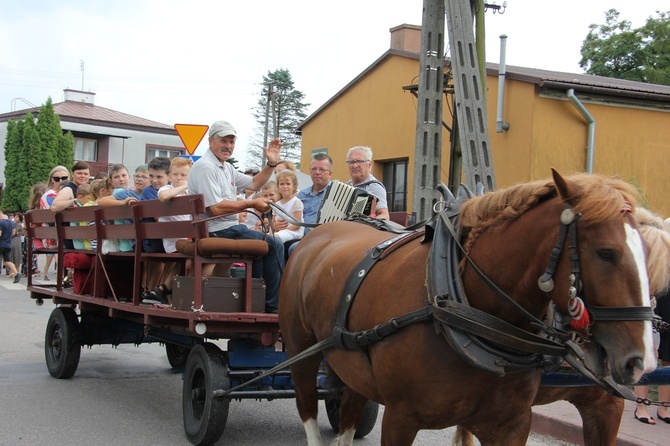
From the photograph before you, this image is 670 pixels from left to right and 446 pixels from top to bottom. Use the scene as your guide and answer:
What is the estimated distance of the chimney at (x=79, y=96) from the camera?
163 ft

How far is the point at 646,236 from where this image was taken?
314 centimetres

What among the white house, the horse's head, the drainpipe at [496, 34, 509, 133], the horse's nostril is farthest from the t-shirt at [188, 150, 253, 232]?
the white house

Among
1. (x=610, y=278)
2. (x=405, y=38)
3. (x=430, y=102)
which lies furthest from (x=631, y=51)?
(x=610, y=278)

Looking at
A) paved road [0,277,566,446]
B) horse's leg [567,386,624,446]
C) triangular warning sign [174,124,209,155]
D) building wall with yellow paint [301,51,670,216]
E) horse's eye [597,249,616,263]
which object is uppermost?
building wall with yellow paint [301,51,670,216]

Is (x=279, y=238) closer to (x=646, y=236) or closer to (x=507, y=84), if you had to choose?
(x=646, y=236)

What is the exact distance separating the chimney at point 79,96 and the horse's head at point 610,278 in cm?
5104

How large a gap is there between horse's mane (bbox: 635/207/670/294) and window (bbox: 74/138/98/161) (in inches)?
1820

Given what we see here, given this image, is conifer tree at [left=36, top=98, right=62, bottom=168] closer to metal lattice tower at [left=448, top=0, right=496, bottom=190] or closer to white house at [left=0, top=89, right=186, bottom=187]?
white house at [left=0, top=89, right=186, bottom=187]

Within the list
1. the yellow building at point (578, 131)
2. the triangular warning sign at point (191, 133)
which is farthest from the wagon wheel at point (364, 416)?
the yellow building at point (578, 131)

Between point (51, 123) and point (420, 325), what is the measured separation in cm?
4133

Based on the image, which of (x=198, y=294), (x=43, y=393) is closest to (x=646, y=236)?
(x=198, y=294)

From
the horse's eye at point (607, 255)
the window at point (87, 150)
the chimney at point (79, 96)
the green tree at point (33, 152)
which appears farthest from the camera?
the chimney at point (79, 96)

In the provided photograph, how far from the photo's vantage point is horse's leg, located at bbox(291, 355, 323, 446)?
15.6 feet

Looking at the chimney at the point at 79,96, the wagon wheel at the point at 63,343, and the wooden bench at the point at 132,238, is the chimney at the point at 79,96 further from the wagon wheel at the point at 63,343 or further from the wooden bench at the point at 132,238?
the wagon wheel at the point at 63,343
